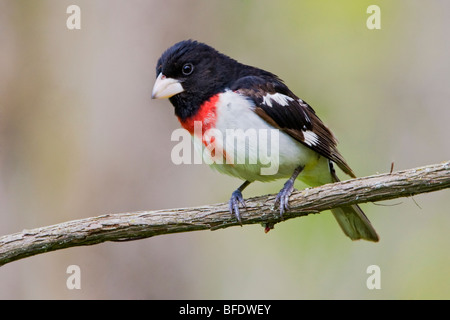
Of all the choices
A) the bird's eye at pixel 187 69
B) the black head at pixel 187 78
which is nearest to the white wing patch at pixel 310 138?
the black head at pixel 187 78

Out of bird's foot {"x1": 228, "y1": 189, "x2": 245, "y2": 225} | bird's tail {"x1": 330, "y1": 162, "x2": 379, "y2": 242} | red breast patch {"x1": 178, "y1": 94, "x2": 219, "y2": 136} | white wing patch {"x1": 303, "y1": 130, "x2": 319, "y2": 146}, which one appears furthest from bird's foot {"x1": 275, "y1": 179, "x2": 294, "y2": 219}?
bird's tail {"x1": 330, "y1": 162, "x2": 379, "y2": 242}

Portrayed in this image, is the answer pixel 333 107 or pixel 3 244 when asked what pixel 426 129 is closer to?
pixel 333 107

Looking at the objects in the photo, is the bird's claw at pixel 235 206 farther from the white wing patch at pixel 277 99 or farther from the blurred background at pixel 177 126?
the blurred background at pixel 177 126

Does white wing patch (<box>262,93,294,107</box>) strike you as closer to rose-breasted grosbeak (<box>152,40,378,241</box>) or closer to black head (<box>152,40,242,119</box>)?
rose-breasted grosbeak (<box>152,40,378,241</box>)

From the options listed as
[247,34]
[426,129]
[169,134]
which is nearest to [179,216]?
[169,134]

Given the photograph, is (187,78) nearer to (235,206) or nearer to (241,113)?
(241,113)
